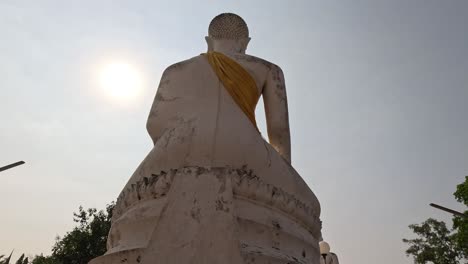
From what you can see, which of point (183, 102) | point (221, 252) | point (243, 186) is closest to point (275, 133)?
point (183, 102)

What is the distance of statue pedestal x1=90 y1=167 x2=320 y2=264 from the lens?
2.24 metres

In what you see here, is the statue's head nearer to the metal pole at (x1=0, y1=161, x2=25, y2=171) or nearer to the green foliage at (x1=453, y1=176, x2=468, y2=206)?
the metal pole at (x1=0, y1=161, x2=25, y2=171)

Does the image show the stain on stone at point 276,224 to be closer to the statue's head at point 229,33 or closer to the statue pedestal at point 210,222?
the statue pedestal at point 210,222

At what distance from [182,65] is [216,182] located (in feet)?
6.35

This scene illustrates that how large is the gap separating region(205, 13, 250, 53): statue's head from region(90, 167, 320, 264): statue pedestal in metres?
2.30

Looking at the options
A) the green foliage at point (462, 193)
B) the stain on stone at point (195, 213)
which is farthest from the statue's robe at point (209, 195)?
the green foliage at point (462, 193)

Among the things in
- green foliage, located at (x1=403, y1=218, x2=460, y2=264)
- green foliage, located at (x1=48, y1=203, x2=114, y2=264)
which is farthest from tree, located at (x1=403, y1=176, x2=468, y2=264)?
green foliage, located at (x1=48, y1=203, x2=114, y2=264)

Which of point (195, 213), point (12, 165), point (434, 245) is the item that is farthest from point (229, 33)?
point (434, 245)

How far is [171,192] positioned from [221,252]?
0.52m

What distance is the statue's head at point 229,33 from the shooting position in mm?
4852

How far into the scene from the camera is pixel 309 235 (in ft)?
10.5

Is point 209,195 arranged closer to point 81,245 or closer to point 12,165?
point 12,165

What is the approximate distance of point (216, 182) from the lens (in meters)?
2.54

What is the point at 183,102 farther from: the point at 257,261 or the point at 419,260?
the point at 419,260
